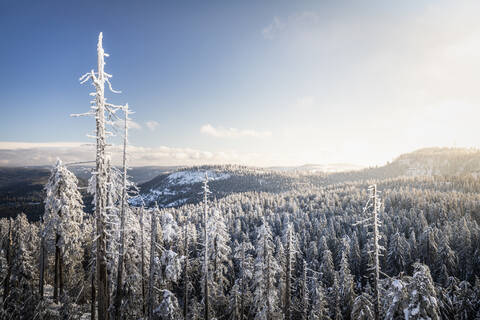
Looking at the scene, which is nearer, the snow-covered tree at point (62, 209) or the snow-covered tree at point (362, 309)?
the snow-covered tree at point (62, 209)

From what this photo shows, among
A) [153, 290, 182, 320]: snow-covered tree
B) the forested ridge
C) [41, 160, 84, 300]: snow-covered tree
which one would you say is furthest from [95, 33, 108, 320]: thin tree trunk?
[41, 160, 84, 300]: snow-covered tree

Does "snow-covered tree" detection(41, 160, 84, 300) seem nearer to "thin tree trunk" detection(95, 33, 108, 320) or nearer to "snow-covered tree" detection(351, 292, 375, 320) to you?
"thin tree trunk" detection(95, 33, 108, 320)

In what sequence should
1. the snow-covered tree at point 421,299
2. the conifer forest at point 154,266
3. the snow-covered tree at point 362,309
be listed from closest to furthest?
the conifer forest at point 154,266 < the snow-covered tree at point 421,299 < the snow-covered tree at point 362,309

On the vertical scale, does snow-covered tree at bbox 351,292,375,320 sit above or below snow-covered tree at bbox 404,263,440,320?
below

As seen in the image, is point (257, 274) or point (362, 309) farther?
point (257, 274)

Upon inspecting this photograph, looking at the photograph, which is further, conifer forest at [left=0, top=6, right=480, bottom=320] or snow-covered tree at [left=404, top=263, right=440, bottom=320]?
snow-covered tree at [left=404, top=263, right=440, bottom=320]

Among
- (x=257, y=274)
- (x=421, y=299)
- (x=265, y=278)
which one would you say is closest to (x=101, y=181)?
(x=265, y=278)

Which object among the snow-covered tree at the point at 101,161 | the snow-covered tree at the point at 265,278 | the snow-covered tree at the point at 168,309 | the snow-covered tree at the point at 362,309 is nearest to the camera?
the snow-covered tree at the point at 101,161

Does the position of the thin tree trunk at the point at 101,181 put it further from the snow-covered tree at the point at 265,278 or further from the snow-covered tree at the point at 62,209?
the snow-covered tree at the point at 265,278

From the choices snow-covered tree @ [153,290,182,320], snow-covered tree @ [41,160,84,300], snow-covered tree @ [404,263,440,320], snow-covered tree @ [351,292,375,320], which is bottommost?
snow-covered tree @ [351,292,375,320]

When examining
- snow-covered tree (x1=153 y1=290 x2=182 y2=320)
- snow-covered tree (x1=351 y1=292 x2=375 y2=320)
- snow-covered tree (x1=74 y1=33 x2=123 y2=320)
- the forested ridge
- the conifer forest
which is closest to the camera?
snow-covered tree (x1=74 y1=33 x2=123 y2=320)

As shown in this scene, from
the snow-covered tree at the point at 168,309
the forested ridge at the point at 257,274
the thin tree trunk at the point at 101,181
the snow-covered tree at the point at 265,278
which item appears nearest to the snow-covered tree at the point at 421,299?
the forested ridge at the point at 257,274

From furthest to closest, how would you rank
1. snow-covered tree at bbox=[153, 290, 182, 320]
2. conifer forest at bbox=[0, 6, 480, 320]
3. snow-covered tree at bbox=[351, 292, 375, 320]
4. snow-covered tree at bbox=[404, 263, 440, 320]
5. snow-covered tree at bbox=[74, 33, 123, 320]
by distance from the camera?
snow-covered tree at bbox=[351, 292, 375, 320] < snow-covered tree at bbox=[153, 290, 182, 320] < snow-covered tree at bbox=[404, 263, 440, 320] < conifer forest at bbox=[0, 6, 480, 320] < snow-covered tree at bbox=[74, 33, 123, 320]

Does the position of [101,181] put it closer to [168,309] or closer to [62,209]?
[62,209]
